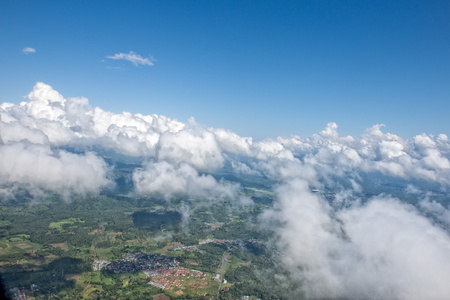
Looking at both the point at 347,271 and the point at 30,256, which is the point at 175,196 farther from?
the point at 347,271

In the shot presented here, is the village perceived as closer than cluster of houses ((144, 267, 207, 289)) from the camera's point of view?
No

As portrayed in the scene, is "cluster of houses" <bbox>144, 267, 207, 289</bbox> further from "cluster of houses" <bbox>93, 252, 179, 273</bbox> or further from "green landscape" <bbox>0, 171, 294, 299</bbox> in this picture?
"cluster of houses" <bbox>93, 252, 179, 273</bbox>

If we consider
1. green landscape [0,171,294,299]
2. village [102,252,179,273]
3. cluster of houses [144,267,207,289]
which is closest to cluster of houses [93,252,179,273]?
village [102,252,179,273]

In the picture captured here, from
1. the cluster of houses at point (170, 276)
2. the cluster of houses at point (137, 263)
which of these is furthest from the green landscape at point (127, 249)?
the cluster of houses at point (137, 263)

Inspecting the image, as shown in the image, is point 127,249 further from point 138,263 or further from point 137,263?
point 138,263

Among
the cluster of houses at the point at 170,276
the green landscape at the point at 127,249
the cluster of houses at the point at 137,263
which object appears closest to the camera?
the green landscape at the point at 127,249

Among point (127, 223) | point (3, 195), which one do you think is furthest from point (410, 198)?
point (3, 195)

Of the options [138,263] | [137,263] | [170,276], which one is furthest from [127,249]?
[170,276]

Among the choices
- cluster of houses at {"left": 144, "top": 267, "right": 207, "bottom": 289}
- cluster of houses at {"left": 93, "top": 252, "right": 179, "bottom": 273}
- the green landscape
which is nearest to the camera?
the green landscape

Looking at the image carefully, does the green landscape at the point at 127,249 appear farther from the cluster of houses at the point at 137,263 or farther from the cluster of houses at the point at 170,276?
the cluster of houses at the point at 137,263

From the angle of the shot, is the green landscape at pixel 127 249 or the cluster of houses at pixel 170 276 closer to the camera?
the green landscape at pixel 127 249

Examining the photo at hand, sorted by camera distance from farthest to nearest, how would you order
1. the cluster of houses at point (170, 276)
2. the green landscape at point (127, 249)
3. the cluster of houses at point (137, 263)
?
the cluster of houses at point (137, 263) < the cluster of houses at point (170, 276) < the green landscape at point (127, 249)
